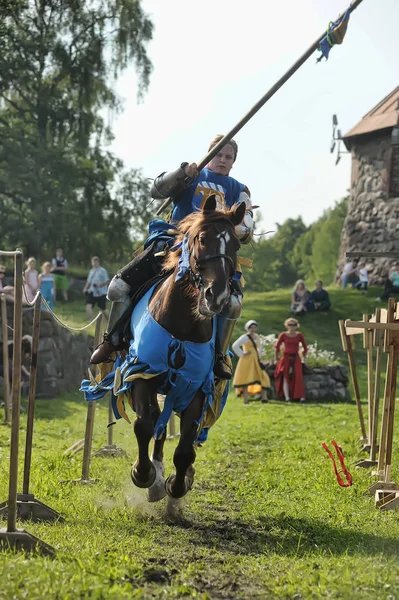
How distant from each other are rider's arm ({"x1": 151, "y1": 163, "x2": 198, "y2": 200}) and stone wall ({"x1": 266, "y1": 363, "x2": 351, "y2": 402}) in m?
13.6

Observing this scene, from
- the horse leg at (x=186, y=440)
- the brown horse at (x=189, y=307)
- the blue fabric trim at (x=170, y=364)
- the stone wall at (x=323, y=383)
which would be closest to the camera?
the brown horse at (x=189, y=307)

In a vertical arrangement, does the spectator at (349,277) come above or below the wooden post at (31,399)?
above

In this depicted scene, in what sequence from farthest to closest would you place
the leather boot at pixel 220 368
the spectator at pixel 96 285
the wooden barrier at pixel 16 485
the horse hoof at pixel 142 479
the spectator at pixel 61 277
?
the spectator at pixel 61 277 → the spectator at pixel 96 285 → the leather boot at pixel 220 368 → the horse hoof at pixel 142 479 → the wooden barrier at pixel 16 485

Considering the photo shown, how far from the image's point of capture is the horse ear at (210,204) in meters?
6.98

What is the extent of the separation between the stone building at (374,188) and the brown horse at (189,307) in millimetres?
32236

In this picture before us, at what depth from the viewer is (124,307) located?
8.11 m

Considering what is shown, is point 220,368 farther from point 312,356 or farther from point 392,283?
point 392,283

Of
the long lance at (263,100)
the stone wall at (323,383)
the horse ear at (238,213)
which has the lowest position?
the stone wall at (323,383)

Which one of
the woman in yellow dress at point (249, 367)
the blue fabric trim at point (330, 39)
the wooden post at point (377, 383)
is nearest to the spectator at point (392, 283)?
the woman in yellow dress at point (249, 367)

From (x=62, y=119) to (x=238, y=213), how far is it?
2751cm

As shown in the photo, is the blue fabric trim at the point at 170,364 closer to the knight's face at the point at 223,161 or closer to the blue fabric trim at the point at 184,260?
the blue fabric trim at the point at 184,260

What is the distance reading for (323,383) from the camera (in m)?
21.8

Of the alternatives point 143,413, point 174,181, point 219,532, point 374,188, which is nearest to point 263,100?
point 174,181

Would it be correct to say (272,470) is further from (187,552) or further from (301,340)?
(301,340)
